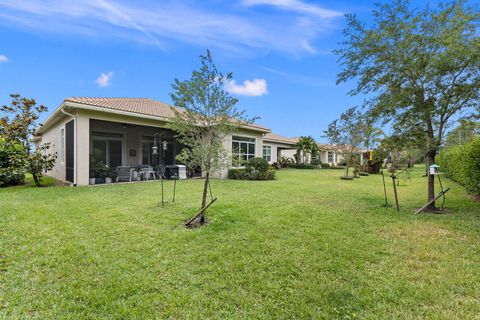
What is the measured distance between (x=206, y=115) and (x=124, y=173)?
1006 centimetres

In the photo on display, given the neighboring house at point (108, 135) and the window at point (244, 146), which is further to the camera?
the window at point (244, 146)

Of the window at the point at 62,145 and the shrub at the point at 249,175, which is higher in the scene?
the window at the point at 62,145

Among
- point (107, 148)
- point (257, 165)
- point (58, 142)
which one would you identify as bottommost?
point (257, 165)

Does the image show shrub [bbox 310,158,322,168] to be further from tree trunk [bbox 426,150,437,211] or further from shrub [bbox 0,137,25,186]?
shrub [bbox 0,137,25,186]

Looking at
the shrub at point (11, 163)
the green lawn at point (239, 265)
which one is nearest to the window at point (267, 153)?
the shrub at point (11, 163)

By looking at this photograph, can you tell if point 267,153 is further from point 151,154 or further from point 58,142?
point 58,142

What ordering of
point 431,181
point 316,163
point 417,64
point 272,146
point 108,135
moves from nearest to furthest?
point 417,64 < point 431,181 < point 108,135 < point 272,146 < point 316,163

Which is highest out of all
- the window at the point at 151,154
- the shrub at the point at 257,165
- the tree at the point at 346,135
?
the tree at the point at 346,135

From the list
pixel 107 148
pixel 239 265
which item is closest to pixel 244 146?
pixel 107 148

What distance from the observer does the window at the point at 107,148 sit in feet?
49.1

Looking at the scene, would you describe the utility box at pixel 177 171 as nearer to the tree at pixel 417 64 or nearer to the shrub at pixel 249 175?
the shrub at pixel 249 175

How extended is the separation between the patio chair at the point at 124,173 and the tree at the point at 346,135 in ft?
47.6

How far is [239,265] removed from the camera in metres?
3.47

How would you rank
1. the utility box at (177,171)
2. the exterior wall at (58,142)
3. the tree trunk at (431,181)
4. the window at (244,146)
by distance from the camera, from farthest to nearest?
the window at (244,146), the utility box at (177,171), the exterior wall at (58,142), the tree trunk at (431,181)
